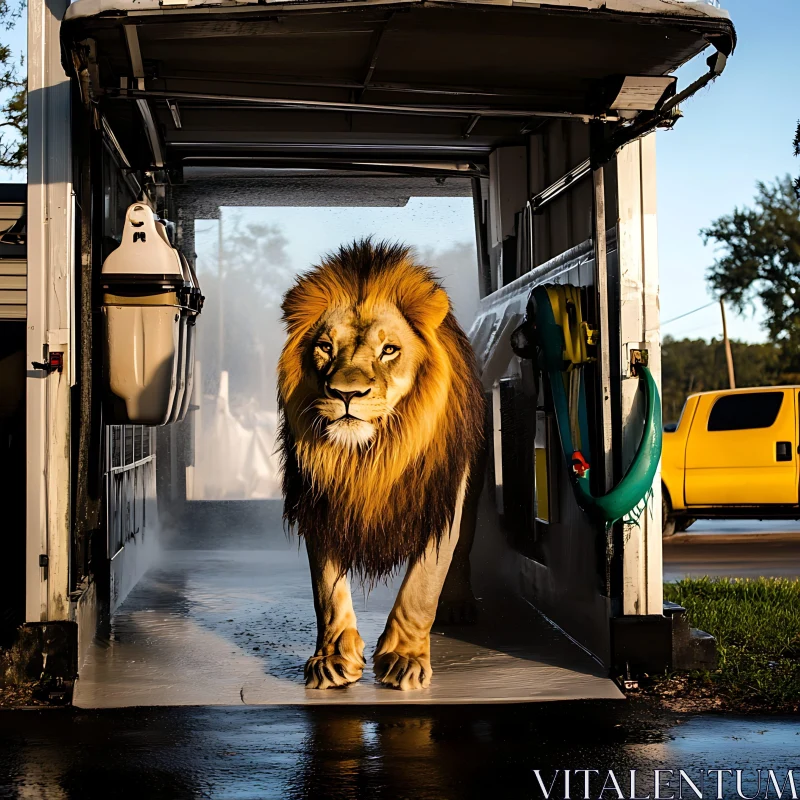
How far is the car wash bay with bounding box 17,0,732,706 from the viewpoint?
221 inches

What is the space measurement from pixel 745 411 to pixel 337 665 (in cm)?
975

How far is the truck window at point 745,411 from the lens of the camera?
14.1 m

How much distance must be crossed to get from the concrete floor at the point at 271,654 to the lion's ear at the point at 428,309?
5.87 ft

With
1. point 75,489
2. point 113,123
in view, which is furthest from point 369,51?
point 75,489

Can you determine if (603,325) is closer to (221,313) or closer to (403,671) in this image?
(403,671)

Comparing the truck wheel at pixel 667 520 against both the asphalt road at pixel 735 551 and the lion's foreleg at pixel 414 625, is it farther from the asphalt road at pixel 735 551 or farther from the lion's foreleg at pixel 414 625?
the lion's foreleg at pixel 414 625

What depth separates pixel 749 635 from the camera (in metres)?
7.23

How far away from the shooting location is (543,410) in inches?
292

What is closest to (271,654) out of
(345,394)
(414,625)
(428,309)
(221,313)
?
(414,625)

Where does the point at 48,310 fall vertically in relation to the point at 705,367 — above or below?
below

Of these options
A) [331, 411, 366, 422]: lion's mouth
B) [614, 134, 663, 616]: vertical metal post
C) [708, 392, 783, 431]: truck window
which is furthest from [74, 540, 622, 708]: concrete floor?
[708, 392, 783, 431]: truck window

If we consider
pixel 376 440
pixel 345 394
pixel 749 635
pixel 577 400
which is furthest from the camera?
pixel 749 635

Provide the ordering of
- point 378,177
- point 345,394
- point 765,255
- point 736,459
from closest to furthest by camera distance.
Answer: point 345,394 < point 378,177 < point 736,459 < point 765,255

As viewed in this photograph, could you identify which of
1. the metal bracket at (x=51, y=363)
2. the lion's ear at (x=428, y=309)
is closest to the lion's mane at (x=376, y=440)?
the lion's ear at (x=428, y=309)
